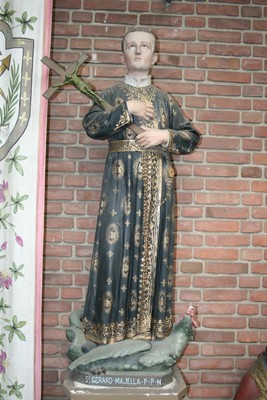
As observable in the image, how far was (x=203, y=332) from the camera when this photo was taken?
2262 mm

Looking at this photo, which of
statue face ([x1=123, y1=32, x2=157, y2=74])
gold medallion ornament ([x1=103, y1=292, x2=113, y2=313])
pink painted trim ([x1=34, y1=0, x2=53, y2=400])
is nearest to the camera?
gold medallion ornament ([x1=103, y1=292, x2=113, y2=313])

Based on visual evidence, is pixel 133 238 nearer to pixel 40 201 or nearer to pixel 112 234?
pixel 112 234

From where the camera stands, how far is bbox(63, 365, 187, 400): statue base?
1.69 m

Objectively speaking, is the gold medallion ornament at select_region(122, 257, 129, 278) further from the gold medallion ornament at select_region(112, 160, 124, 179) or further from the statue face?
the statue face

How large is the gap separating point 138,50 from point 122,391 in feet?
4.13

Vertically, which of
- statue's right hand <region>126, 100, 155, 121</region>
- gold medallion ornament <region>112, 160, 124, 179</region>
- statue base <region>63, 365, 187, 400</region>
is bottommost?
statue base <region>63, 365, 187, 400</region>

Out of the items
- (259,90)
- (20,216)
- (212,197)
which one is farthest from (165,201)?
(259,90)

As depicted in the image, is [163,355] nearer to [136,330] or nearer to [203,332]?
[136,330]

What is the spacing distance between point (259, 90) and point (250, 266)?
0.82m

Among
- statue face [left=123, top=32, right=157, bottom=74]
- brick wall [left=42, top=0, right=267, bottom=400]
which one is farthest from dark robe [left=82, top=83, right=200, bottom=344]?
brick wall [left=42, top=0, right=267, bottom=400]

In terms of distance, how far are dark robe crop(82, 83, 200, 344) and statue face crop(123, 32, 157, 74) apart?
108 millimetres

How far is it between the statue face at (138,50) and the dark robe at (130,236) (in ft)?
0.35

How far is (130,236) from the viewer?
182cm

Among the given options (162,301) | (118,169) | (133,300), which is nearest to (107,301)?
(133,300)
